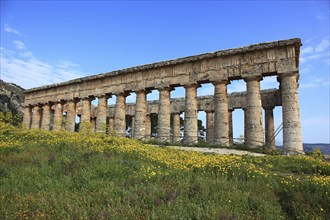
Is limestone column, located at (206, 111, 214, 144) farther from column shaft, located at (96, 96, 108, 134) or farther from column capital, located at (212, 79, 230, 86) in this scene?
column shaft, located at (96, 96, 108, 134)

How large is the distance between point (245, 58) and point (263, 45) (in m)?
1.69

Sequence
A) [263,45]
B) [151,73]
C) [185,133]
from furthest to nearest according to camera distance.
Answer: [151,73] < [185,133] < [263,45]

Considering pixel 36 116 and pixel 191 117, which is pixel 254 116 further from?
pixel 36 116

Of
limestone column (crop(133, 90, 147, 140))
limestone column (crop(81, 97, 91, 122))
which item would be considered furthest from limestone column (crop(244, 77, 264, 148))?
limestone column (crop(81, 97, 91, 122))

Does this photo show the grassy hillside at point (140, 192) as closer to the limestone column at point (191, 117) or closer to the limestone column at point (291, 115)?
the limestone column at point (291, 115)

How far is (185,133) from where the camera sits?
21922 mm

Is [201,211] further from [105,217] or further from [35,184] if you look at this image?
[35,184]

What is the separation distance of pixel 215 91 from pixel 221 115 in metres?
2.17

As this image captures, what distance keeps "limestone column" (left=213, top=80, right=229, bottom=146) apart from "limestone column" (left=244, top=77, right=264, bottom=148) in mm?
1779

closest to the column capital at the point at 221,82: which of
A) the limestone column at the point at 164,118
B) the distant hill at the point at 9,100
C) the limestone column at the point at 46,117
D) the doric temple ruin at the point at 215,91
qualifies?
the doric temple ruin at the point at 215,91

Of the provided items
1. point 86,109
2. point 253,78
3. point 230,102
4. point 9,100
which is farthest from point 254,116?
point 9,100

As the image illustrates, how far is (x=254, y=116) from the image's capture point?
19.5m

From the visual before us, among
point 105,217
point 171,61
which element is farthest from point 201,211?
point 171,61

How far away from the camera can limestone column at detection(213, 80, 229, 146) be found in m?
20.6
